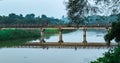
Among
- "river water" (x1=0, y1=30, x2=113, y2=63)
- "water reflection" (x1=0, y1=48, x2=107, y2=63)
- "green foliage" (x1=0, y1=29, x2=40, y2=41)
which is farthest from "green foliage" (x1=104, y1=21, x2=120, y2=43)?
"green foliage" (x1=0, y1=29, x2=40, y2=41)

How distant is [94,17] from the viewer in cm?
1391

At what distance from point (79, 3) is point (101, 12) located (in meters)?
1.01

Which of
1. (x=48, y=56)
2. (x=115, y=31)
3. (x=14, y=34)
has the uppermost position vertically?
(x=115, y=31)

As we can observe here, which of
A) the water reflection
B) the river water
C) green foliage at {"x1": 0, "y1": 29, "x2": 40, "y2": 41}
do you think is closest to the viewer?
the water reflection

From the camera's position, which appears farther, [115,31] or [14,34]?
[14,34]

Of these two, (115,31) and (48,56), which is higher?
(115,31)

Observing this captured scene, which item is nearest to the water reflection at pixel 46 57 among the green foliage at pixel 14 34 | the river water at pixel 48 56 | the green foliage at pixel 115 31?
the river water at pixel 48 56

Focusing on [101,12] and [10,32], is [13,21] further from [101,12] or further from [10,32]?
[101,12]

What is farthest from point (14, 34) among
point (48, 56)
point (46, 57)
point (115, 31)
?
point (115, 31)

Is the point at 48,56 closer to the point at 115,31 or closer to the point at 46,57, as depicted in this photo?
the point at 46,57

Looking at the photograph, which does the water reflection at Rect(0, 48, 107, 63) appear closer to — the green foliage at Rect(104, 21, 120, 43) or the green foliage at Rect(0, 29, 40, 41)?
the green foliage at Rect(0, 29, 40, 41)

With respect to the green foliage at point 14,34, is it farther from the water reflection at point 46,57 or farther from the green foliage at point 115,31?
the green foliage at point 115,31

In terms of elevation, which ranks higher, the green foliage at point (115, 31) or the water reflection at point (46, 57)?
the green foliage at point (115, 31)

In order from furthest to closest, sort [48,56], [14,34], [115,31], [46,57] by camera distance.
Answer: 1. [14,34]
2. [48,56]
3. [46,57]
4. [115,31]
